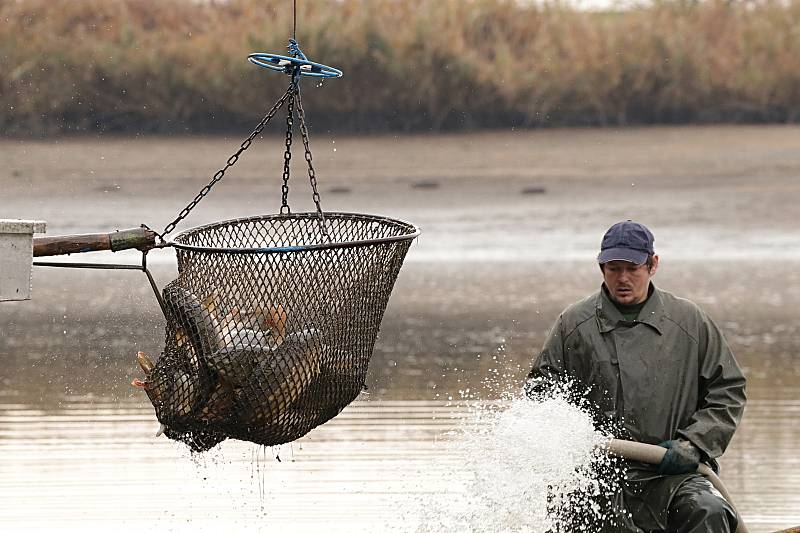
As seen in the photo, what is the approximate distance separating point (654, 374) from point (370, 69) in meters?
12.2

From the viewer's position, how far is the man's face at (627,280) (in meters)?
4.86

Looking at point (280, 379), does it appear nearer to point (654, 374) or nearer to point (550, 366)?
point (550, 366)

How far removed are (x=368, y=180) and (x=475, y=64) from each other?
2974 millimetres

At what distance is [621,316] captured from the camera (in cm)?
491

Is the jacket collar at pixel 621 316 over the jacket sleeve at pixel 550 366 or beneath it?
over

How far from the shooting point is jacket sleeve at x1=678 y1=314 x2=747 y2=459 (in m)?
4.70

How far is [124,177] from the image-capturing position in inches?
579

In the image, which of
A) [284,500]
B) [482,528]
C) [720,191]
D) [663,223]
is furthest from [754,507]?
[720,191]

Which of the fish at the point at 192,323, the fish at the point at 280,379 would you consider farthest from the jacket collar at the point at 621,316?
the fish at the point at 192,323

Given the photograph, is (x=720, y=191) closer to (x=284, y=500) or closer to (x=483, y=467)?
(x=284, y=500)

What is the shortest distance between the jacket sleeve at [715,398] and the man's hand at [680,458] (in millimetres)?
28

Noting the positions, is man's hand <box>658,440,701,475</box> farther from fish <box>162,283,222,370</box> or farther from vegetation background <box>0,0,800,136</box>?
vegetation background <box>0,0,800,136</box>

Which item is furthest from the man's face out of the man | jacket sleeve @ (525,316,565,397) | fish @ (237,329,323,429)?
fish @ (237,329,323,429)

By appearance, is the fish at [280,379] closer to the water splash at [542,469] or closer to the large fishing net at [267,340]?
the large fishing net at [267,340]
